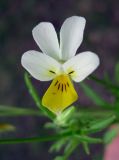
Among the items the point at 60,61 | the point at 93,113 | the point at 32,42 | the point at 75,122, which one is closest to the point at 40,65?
the point at 60,61

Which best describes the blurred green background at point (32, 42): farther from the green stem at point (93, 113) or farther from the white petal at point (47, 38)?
the white petal at point (47, 38)

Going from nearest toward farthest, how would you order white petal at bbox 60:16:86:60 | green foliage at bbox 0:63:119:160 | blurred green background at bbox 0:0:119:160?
white petal at bbox 60:16:86:60 → green foliage at bbox 0:63:119:160 → blurred green background at bbox 0:0:119:160

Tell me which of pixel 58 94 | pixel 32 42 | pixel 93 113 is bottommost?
pixel 32 42

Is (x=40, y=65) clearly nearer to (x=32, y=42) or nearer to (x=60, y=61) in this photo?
(x=60, y=61)

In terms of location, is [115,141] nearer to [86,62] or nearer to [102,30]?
[102,30]

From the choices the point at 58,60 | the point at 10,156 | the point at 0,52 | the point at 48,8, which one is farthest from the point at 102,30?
the point at 58,60

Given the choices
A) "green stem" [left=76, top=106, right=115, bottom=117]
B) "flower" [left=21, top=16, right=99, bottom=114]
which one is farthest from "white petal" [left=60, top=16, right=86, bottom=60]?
"green stem" [left=76, top=106, right=115, bottom=117]

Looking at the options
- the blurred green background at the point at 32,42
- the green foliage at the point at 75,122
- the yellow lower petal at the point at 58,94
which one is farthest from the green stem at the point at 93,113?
the blurred green background at the point at 32,42

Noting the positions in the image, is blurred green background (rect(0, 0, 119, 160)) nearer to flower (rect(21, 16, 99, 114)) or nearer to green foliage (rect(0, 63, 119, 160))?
green foliage (rect(0, 63, 119, 160))
